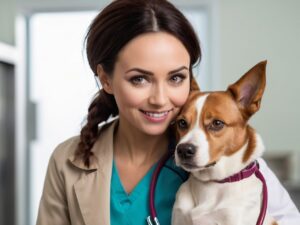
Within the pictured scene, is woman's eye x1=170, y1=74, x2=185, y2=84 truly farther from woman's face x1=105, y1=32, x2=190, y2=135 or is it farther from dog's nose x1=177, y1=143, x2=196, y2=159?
dog's nose x1=177, y1=143, x2=196, y2=159

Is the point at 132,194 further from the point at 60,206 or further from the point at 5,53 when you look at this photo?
the point at 5,53

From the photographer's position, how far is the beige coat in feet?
4.32

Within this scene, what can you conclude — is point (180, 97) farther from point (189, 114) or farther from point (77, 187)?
point (77, 187)

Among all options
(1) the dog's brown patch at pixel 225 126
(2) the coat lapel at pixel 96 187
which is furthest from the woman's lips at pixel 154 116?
(2) the coat lapel at pixel 96 187

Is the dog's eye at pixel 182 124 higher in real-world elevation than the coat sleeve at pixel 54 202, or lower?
higher

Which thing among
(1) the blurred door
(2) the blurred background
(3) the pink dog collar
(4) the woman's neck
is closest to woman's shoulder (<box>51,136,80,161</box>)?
(4) the woman's neck

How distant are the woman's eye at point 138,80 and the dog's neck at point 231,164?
0.29 metres

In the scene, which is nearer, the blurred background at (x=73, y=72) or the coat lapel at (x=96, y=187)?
the coat lapel at (x=96, y=187)

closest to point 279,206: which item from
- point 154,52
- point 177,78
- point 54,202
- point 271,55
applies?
point 177,78

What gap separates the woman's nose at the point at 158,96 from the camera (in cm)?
120

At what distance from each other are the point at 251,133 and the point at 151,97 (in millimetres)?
308

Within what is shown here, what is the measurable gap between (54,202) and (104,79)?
44 cm

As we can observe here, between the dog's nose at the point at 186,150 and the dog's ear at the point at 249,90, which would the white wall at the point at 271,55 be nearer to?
the dog's ear at the point at 249,90

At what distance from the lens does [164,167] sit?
1363 mm
